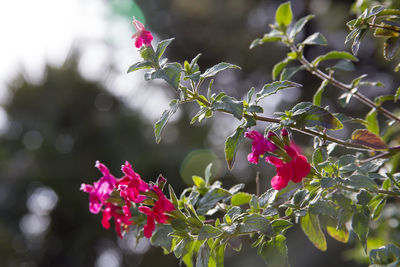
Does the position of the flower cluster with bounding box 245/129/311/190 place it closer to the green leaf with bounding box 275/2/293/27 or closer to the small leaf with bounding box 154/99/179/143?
the small leaf with bounding box 154/99/179/143

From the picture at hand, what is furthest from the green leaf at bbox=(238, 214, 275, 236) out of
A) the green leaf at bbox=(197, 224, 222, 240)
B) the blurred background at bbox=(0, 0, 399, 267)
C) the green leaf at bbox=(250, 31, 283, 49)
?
the blurred background at bbox=(0, 0, 399, 267)

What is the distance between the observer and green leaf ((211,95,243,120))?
462 millimetres

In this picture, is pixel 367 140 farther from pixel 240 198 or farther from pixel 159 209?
pixel 159 209

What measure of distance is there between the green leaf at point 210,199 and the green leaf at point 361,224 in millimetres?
199

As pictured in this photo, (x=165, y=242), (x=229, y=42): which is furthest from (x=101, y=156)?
(x=165, y=242)

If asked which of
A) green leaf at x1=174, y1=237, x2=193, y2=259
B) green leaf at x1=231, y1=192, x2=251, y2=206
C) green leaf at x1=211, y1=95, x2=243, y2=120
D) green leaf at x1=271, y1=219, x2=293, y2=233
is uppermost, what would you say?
green leaf at x1=211, y1=95, x2=243, y2=120

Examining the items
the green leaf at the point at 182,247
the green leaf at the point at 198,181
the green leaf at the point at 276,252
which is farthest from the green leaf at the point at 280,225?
the green leaf at the point at 198,181

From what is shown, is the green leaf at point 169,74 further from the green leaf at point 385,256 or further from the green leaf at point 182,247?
the green leaf at point 385,256

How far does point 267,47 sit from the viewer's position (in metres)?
4.68

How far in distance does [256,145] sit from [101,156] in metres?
3.90

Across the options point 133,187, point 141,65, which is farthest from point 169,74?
point 133,187

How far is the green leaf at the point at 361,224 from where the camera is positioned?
0.51 metres

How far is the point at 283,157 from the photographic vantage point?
1.72 feet

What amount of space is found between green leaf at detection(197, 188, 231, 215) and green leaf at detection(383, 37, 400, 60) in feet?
1.05
